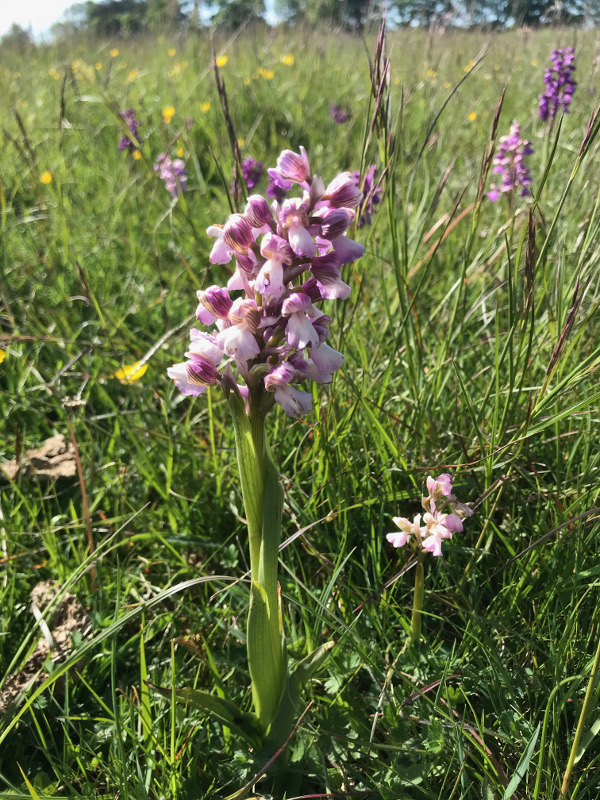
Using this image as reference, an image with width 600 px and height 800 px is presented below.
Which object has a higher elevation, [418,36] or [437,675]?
[418,36]

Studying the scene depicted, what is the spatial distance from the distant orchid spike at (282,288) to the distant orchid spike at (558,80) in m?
1.97

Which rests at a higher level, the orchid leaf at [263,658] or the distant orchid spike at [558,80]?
the distant orchid spike at [558,80]

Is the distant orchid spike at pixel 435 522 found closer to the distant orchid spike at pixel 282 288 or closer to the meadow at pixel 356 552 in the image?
the meadow at pixel 356 552

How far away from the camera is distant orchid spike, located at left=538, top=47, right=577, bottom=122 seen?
2.32 metres

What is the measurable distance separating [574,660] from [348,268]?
1.02m

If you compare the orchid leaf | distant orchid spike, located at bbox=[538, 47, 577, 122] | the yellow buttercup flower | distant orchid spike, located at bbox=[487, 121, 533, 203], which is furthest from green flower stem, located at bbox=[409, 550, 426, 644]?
distant orchid spike, located at bbox=[538, 47, 577, 122]

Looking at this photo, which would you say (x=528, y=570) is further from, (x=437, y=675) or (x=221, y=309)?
(x=221, y=309)

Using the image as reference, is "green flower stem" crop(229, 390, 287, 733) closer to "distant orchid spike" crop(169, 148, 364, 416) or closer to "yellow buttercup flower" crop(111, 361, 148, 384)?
"distant orchid spike" crop(169, 148, 364, 416)

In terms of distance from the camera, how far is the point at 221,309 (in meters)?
0.88

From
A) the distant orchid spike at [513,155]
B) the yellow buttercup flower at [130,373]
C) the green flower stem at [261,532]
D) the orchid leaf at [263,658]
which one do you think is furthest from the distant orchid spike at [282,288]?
the distant orchid spike at [513,155]

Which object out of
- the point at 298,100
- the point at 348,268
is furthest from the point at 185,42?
the point at 348,268

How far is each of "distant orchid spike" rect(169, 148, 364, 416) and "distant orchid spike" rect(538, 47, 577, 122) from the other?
1971 mm

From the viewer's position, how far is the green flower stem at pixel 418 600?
3.54 ft

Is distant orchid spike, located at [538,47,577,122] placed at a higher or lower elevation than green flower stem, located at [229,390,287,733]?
higher
